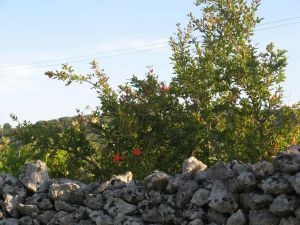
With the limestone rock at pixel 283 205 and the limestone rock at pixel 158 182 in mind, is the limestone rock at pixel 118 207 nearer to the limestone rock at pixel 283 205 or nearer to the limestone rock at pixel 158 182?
the limestone rock at pixel 158 182

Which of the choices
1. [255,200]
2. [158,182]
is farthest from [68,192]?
[255,200]

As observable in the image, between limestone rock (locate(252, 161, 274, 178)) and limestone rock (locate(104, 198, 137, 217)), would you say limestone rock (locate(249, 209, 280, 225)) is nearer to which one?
limestone rock (locate(252, 161, 274, 178))

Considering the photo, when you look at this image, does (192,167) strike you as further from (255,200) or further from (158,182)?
(255,200)

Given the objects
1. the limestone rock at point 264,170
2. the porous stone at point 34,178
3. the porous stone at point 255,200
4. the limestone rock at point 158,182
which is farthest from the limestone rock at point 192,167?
the porous stone at point 34,178

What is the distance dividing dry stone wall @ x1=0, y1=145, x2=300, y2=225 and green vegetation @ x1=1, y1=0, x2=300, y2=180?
1596mm

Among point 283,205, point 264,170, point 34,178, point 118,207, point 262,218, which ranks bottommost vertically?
point 262,218

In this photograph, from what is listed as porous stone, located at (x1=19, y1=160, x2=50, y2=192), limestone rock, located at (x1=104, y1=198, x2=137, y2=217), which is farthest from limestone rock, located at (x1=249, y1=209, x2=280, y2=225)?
porous stone, located at (x1=19, y1=160, x2=50, y2=192)

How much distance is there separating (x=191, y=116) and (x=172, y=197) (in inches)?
112

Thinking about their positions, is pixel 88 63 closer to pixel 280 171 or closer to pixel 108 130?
pixel 108 130

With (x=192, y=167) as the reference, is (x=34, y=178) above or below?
above

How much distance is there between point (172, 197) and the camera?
20.1ft

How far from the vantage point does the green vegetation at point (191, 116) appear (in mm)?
8406

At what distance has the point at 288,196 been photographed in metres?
5.28

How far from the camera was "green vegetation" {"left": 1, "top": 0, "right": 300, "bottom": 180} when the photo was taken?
8406 millimetres
